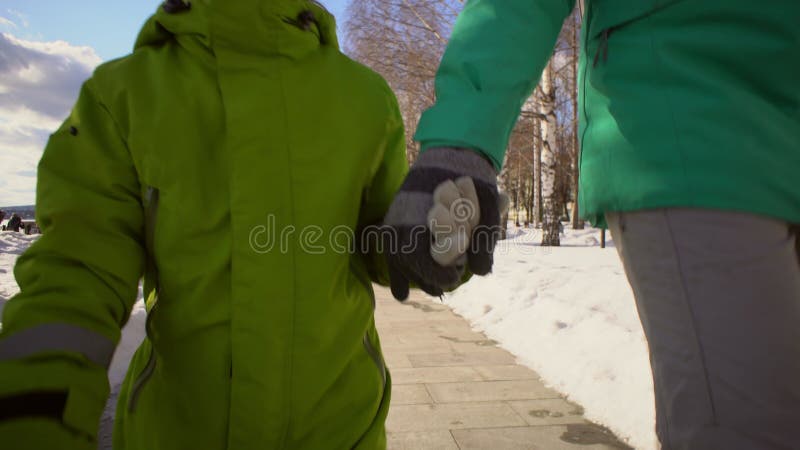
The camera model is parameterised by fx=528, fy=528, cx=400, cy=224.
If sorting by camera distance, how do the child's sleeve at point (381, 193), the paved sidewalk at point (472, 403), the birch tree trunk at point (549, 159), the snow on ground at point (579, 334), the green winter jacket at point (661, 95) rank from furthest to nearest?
the birch tree trunk at point (549, 159), the snow on ground at point (579, 334), the paved sidewalk at point (472, 403), the child's sleeve at point (381, 193), the green winter jacket at point (661, 95)

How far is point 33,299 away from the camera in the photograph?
883 mm

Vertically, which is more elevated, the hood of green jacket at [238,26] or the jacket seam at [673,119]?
the hood of green jacket at [238,26]

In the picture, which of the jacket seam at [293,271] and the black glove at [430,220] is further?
the jacket seam at [293,271]

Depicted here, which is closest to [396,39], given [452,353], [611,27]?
[452,353]

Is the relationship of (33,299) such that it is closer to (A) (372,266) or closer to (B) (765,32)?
(A) (372,266)

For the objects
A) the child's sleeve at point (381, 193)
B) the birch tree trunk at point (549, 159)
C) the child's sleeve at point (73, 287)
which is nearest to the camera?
the child's sleeve at point (73, 287)

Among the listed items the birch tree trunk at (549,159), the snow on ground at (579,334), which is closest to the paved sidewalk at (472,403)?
the snow on ground at (579,334)

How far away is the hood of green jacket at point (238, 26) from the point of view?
114cm

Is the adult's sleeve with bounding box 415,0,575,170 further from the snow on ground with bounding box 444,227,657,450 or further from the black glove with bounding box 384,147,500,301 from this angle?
the snow on ground with bounding box 444,227,657,450

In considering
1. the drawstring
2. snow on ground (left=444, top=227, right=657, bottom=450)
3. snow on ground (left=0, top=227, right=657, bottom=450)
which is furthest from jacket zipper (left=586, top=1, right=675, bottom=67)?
snow on ground (left=0, top=227, right=657, bottom=450)

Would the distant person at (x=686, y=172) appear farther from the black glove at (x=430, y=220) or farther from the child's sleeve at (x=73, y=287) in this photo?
the child's sleeve at (x=73, y=287)

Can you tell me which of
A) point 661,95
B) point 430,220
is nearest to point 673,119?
point 661,95

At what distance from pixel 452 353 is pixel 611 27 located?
10.9 ft

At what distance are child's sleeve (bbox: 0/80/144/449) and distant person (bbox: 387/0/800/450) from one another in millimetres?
545
